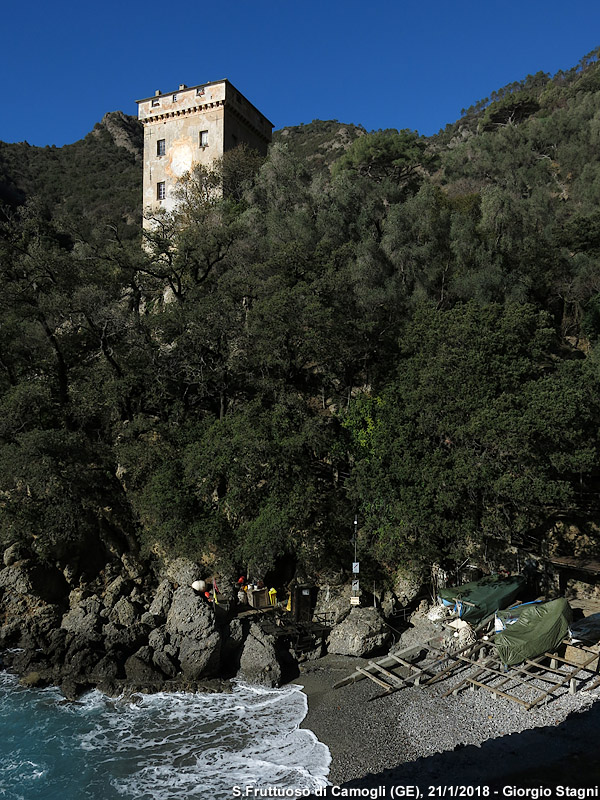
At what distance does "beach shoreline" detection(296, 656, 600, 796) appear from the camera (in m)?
12.0

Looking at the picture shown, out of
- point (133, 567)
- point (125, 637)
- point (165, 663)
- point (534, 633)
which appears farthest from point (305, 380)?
point (534, 633)

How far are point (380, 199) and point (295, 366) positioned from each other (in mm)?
10461

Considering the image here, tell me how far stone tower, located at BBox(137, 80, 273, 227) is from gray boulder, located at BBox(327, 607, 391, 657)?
27.2m

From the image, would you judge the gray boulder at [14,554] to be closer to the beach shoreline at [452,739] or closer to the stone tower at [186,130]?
the beach shoreline at [452,739]

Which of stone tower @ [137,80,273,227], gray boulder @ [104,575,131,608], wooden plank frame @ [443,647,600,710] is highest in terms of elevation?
stone tower @ [137,80,273,227]

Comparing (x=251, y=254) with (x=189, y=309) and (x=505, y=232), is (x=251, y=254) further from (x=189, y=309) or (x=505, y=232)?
(x=505, y=232)

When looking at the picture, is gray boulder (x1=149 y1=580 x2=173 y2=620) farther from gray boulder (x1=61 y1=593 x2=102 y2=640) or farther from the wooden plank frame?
the wooden plank frame

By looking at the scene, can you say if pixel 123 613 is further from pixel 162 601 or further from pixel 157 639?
→ pixel 157 639

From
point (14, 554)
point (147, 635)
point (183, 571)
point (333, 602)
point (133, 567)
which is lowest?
point (147, 635)

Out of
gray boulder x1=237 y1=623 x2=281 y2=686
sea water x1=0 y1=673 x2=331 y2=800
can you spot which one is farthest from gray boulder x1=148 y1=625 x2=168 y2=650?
gray boulder x1=237 y1=623 x2=281 y2=686

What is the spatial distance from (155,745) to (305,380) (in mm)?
14550

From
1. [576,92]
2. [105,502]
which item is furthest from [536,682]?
[576,92]

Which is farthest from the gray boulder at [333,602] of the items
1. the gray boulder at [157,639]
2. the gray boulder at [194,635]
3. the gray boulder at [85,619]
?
the gray boulder at [85,619]

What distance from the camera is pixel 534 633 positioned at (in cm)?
1627
